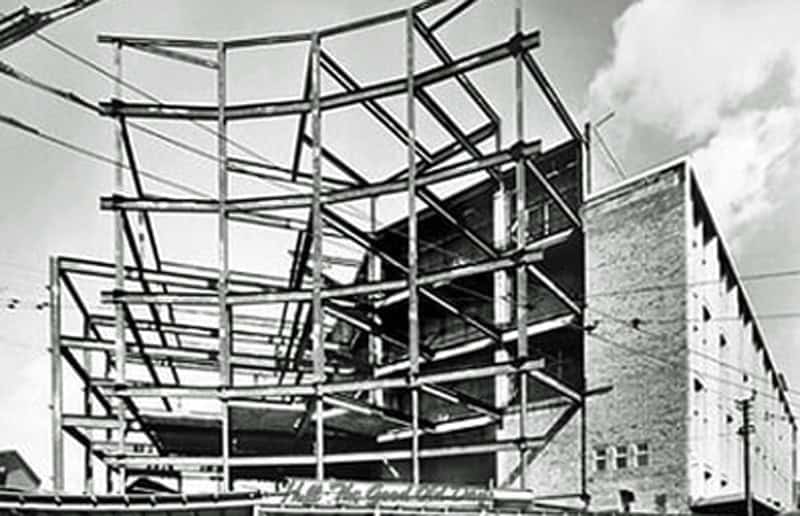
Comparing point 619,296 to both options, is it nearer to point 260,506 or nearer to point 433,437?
point 433,437

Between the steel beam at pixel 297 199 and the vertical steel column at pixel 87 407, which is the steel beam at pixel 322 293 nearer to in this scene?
the steel beam at pixel 297 199

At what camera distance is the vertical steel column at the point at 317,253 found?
83.4ft

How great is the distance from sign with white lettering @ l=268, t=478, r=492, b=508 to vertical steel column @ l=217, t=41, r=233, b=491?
14.5 ft

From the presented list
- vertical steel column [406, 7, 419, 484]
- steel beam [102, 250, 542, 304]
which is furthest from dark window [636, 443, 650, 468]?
steel beam [102, 250, 542, 304]

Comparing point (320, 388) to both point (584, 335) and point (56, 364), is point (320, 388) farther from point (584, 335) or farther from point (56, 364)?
point (584, 335)

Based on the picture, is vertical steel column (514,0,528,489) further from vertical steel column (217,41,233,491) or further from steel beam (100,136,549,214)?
vertical steel column (217,41,233,491)

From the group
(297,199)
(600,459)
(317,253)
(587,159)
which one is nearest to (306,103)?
(297,199)

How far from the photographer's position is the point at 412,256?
26250mm

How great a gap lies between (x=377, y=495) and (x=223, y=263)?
8416mm

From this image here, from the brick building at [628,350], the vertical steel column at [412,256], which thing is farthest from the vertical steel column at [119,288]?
the brick building at [628,350]

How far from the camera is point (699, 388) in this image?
29.9 metres

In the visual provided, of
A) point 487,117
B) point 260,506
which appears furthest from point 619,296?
point 260,506

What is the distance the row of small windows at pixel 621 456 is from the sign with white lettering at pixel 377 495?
7368 mm

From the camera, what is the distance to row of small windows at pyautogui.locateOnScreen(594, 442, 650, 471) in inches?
1148
